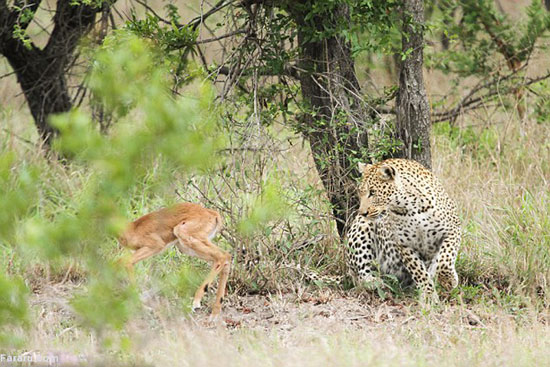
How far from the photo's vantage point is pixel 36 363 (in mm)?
5523

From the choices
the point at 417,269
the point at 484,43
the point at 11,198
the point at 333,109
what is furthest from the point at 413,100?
the point at 11,198

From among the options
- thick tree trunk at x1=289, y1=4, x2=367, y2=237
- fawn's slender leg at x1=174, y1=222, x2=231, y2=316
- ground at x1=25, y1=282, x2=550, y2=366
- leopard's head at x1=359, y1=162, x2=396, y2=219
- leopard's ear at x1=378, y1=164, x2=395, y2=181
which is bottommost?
ground at x1=25, y1=282, x2=550, y2=366

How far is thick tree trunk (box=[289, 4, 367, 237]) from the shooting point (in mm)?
7699

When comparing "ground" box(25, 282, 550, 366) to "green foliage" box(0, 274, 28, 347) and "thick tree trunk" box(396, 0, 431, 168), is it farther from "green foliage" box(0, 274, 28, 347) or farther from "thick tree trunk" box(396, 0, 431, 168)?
"thick tree trunk" box(396, 0, 431, 168)

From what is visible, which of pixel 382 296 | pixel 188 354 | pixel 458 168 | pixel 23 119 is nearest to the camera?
pixel 188 354

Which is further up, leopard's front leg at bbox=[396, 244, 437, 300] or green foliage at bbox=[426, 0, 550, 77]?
green foliage at bbox=[426, 0, 550, 77]

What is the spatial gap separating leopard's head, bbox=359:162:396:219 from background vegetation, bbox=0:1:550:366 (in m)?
0.38

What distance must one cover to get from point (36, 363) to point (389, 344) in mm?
2351

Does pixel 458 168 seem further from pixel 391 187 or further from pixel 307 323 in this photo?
pixel 307 323

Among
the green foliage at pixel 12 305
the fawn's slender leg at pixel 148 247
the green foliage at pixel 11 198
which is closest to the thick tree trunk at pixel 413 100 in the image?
the fawn's slender leg at pixel 148 247

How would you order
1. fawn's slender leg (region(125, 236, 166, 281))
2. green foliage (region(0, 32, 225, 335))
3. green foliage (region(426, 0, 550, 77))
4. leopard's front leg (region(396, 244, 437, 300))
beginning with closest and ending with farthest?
green foliage (region(0, 32, 225, 335)) → fawn's slender leg (region(125, 236, 166, 281)) → leopard's front leg (region(396, 244, 437, 300)) → green foliage (region(426, 0, 550, 77))

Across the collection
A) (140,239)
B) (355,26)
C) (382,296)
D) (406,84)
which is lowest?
(382,296)

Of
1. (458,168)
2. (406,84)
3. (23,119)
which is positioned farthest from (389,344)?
(23,119)

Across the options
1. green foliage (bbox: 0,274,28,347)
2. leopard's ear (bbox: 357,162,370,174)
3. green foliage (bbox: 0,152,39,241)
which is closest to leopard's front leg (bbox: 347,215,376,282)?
leopard's ear (bbox: 357,162,370,174)
